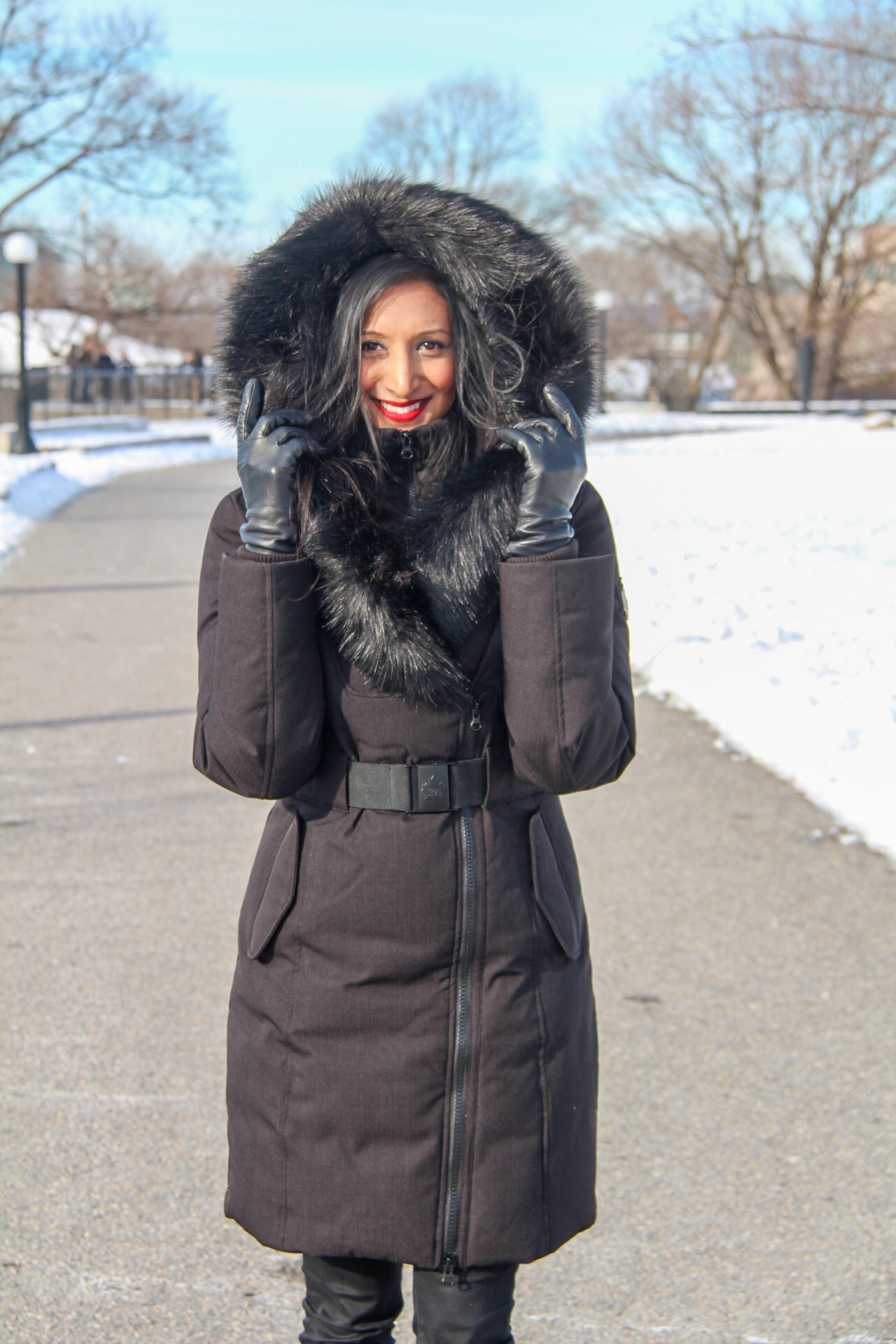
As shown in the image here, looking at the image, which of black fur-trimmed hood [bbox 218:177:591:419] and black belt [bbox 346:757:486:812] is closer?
black belt [bbox 346:757:486:812]

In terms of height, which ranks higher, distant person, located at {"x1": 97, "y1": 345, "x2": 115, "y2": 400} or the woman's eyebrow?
the woman's eyebrow

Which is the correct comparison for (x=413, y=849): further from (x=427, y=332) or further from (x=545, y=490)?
(x=427, y=332)

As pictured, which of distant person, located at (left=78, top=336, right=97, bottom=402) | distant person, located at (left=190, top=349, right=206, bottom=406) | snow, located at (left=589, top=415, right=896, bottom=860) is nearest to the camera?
snow, located at (left=589, top=415, right=896, bottom=860)

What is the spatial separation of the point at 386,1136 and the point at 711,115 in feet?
35.5

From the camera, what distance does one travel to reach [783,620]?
7.90 meters

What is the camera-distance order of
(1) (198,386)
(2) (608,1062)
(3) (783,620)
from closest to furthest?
1. (2) (608,1062)
2. (3) (783,620)
3. (1) (198,386)

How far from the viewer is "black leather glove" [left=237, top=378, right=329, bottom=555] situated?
6.30ft

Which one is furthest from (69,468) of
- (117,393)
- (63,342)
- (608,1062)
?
(63,342)

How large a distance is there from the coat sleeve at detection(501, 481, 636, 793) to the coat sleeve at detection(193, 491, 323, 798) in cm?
27

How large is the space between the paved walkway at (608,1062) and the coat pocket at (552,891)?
3.27ft

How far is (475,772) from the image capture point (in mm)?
1948

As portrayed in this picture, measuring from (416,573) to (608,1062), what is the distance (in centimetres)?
188

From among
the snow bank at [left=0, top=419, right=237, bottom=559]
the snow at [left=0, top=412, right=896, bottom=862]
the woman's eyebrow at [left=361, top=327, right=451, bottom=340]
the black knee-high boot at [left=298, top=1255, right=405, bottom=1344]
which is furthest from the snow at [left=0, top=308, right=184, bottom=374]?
the black knee-high boot at [left=298, top=1255, right=405, bottom=1344]

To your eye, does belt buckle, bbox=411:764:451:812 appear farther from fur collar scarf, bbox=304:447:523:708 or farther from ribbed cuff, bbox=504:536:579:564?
ribbed cuff, bbox=504:536:579:564
